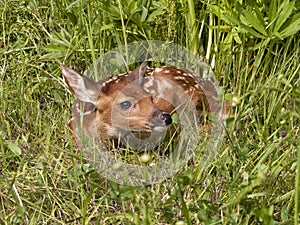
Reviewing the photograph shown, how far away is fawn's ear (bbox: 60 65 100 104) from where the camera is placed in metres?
2.93

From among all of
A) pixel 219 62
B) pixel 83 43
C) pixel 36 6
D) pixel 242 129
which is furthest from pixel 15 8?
pixel 242 129

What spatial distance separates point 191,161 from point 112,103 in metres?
0.59

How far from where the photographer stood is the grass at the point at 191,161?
212 centimetres

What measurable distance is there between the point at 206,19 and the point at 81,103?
0.78m

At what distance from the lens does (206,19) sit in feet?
10.9

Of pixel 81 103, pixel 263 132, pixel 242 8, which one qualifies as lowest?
pixel 81 103

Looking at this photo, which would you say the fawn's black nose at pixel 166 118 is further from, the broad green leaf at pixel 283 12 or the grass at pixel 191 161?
the broad green leaf at pixel 283 12

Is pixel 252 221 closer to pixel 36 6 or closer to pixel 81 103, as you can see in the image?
pixel 81 103

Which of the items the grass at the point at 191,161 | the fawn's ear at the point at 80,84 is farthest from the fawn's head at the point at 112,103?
the grass at the point at 191,161

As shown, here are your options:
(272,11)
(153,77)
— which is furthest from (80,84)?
(272,11)

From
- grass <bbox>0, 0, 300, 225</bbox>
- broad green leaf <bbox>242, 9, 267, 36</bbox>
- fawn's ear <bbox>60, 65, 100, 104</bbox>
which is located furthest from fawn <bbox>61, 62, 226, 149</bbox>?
broad green leaf <bbox>242, 9, 267, 36</bbox>

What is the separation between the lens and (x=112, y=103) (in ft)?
9.70

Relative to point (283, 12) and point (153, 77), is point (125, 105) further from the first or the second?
point (283, 12)

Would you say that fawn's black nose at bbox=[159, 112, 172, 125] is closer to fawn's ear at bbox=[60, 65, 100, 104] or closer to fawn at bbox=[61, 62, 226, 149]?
fawn at bbox=[61, 62, 226, 149]
